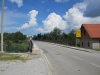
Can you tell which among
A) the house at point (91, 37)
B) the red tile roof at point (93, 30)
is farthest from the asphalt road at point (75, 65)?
the red tile roof at point (93, 30)

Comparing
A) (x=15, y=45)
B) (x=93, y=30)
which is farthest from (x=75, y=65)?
(x=15, y=45)

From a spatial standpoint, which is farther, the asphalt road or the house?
the house

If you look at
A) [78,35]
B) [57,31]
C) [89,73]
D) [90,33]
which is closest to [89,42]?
[90,33]

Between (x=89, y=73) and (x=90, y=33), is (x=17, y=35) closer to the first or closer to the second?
(x=90, y=33)

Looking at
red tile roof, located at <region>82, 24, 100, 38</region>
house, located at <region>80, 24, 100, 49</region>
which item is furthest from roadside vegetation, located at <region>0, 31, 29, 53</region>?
red tile roof, located at <region>82, 24, 100, 38</region>

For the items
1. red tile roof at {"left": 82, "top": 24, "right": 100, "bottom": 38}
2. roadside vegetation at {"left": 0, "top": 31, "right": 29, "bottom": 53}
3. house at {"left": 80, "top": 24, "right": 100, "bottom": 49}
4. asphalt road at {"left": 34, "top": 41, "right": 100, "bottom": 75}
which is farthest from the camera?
roadside vegetation at {"left": 0, "top": 31, "right": 29, "bottom": 53}

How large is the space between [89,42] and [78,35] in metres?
7.20

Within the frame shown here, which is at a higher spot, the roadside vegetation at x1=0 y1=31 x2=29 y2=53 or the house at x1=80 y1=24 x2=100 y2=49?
the house at x1=80 y1=24 x2=100 y2=49

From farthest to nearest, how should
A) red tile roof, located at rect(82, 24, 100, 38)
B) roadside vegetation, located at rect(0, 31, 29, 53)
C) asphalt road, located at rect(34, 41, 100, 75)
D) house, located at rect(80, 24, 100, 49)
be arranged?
roadside vegetation, located at rect(0, 31, 29, 53)
red tile roof, located at rect(82, 24, 100, 38)
house, located at rect(80, 24, 100, 49)
asphalt road, located at rect(34, 41, 100, 75)

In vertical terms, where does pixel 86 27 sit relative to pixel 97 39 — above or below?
above

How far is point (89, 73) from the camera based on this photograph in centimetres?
1011

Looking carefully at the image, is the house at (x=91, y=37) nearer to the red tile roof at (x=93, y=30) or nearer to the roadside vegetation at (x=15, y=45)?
the red tile roof at (x=93, y=30)

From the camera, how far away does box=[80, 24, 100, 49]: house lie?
36.9m

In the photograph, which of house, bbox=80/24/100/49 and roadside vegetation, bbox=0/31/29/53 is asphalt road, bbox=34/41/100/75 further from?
house, bbox=80/24/100/49
